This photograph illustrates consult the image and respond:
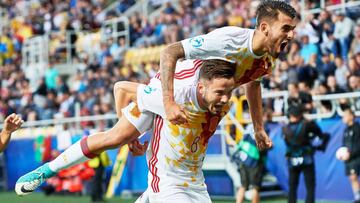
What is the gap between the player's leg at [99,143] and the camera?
657cm

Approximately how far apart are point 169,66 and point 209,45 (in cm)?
41

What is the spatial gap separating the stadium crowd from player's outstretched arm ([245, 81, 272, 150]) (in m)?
5.32

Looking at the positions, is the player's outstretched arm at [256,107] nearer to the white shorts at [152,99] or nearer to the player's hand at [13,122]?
the white shorts at [152,99]

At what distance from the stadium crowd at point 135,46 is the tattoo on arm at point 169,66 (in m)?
6.47

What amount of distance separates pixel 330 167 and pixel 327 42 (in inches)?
101

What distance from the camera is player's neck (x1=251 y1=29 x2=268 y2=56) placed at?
254 inches

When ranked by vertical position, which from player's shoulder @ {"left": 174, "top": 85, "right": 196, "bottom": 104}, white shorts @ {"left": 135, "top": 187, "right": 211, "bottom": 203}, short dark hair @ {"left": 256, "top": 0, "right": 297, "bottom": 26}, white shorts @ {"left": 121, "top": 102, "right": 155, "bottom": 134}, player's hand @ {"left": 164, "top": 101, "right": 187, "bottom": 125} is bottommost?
white shorts @ {"left": 135, "top": 187, "right": 211, "bottom": 203}

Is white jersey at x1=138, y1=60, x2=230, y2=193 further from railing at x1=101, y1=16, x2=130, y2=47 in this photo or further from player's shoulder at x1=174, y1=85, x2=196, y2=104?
railing at x1=101, y1=16, x2=130, y2=47

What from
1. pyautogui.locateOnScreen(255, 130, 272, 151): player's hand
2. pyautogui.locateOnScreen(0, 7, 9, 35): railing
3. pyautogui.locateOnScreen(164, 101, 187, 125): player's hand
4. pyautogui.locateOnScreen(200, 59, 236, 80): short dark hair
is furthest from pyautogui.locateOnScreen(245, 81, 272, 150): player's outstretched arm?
pyautogui.locateOnScreen(0, 7, 9, 35): railing

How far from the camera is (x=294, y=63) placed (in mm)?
14953

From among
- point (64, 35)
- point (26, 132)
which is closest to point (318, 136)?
point (26, 132)

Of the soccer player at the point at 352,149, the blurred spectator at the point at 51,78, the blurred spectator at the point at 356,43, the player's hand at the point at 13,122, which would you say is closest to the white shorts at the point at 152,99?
the player's hand at the point at 13,122

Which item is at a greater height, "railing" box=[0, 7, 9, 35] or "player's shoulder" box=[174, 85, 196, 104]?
"railing" box=[0, 7, 9, 35]

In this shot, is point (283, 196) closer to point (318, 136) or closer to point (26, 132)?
point (318, 136)
